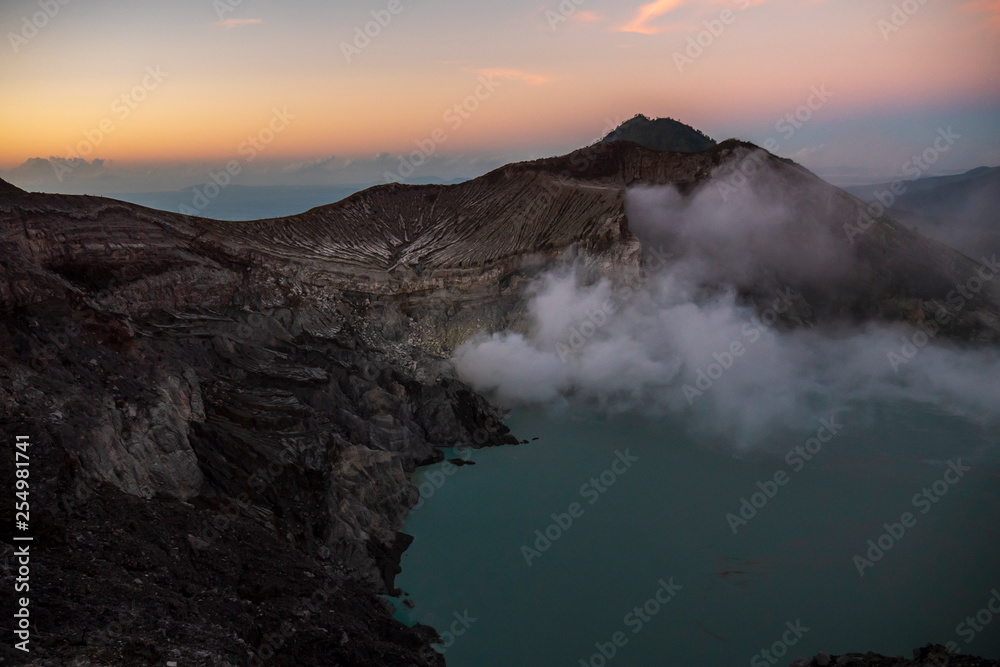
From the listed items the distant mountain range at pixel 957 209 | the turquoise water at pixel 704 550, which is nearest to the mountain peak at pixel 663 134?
the distant mountain range at pixel 957 209

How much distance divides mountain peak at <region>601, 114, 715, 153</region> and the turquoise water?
58.9 meters

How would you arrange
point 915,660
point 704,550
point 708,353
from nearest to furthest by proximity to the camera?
point 915,660, point 704,550, point 708,353

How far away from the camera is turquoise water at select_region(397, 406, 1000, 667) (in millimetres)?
20406

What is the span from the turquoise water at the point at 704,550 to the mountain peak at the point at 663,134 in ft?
193

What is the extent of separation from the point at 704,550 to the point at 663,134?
72.3 meters

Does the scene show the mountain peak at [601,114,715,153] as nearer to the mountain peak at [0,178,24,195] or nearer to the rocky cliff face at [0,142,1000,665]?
the rocky cliff face at [0,142,1000,665]

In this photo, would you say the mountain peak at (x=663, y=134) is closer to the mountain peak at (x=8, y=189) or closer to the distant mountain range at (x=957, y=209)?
the distant mountain range at (x=957, y=209)

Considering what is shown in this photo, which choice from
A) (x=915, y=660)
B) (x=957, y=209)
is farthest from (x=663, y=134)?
(x=915, y=660)

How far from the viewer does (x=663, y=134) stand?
287ft

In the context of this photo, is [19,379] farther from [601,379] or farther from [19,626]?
[601,379]

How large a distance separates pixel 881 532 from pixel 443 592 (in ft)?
52.9

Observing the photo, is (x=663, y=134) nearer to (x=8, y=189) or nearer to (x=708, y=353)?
(x=708, y=353)

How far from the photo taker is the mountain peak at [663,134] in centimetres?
8631

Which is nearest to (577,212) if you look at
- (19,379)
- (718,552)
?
(718,552)
